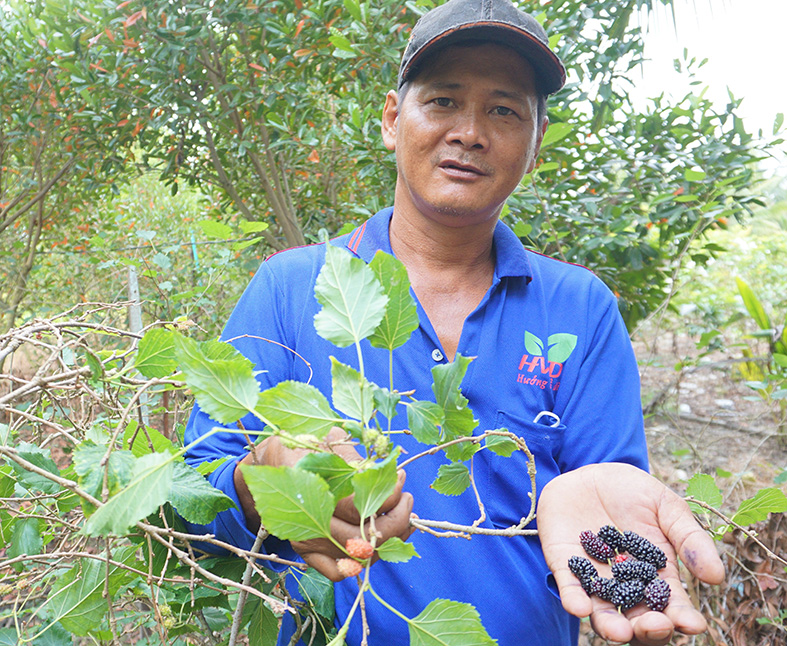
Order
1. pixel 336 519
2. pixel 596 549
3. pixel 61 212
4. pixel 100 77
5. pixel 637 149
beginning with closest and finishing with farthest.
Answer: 1. pixel 336 519
2. pixel 596 549
3. pixel 637 149
4. pixel 100 77
5. pixel 61 212

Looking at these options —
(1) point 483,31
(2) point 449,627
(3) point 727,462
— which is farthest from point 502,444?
(3) point 727,462

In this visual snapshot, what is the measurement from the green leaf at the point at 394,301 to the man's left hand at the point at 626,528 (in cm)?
53

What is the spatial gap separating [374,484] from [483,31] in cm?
117

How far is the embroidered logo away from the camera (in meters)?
1.42

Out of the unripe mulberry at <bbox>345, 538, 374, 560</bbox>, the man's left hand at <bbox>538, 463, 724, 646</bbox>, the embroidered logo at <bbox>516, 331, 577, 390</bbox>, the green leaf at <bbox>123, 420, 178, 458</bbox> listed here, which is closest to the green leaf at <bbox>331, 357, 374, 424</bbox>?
the unripe mulberry at <bbox>345, 538, 374, 560</bbox>

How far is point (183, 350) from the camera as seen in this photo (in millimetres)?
664

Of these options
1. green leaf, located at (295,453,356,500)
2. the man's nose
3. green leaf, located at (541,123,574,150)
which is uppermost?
green leaf, located at (541,123,574,150)

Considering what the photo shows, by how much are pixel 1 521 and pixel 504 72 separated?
1368 millimetres

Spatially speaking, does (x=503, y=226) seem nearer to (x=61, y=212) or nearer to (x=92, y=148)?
(x=92, y=148)

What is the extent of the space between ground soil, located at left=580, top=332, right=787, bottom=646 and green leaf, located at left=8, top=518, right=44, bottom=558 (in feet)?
5.99

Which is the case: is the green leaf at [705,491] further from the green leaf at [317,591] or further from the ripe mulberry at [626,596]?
the green leaf at [317,591]

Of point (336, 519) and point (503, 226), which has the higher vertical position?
point (503, 226)

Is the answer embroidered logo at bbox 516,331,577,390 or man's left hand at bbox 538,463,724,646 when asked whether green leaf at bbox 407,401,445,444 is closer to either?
man's left hand at bbox 538,463,724,646

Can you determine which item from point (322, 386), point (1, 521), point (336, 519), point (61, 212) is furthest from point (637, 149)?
point (61, 212)
